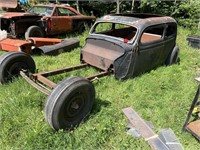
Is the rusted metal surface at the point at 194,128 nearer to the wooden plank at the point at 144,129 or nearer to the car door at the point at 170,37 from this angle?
the wooden plank at the point at 144,129

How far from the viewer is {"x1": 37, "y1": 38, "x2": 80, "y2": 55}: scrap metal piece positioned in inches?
285

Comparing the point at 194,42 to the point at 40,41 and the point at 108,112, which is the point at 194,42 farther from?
the point at 108,112

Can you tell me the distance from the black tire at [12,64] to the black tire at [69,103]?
1.71 m

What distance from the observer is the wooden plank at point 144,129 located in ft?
11.6

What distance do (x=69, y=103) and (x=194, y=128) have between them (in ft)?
6.35

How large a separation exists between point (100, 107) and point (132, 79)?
1.42 metres

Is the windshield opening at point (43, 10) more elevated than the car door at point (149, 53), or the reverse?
the windshield opening at point (43, 10)

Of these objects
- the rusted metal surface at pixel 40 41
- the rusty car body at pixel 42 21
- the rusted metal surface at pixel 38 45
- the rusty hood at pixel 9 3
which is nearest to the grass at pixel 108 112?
the rusted metal surface at pixel 38 45

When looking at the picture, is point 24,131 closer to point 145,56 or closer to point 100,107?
point 100,107

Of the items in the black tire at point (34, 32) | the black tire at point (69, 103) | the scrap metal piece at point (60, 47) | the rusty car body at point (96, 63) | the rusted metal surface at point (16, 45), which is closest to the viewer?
the black tire at point (69, 103)

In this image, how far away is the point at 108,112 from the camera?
4.28 meters

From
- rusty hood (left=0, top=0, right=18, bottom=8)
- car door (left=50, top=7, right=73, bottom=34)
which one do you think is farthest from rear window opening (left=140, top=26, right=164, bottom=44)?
rusty hood (left=0, top=0, right=18, bottom=8)

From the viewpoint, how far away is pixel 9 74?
4.92 metres

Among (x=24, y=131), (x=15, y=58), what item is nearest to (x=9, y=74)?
(x=15, y=58)
